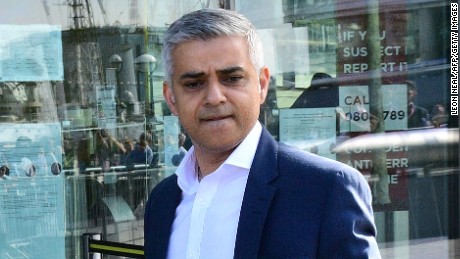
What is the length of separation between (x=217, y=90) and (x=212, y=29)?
6.3 inches

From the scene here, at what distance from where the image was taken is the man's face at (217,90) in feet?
6.33

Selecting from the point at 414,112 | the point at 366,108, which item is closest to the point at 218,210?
the point at 366,108

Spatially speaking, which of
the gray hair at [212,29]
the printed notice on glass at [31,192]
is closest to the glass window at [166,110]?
the printed notice on glass at [31,192]

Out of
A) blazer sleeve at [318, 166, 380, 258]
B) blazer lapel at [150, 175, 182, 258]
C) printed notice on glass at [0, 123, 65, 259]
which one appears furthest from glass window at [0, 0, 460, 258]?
blazer sleeve at [318, 166, 380, 258]

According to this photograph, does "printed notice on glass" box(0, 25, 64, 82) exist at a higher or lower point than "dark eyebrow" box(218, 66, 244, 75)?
higher

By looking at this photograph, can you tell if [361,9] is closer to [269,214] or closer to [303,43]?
[303,43]

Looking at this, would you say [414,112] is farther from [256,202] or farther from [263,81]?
[256,202]

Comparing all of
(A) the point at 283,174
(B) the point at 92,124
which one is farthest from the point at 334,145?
(A) the point at 283,174

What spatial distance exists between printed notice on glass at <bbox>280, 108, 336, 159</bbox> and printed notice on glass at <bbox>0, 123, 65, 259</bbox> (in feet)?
5.11

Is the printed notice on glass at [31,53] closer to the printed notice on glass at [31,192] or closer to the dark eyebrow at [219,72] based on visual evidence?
the printed notice on glass at [31,192]

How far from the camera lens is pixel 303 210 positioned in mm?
1878

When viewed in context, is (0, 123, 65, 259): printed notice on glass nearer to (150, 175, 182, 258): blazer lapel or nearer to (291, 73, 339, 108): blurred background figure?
(291, 73, 339, 108): blurred background figure

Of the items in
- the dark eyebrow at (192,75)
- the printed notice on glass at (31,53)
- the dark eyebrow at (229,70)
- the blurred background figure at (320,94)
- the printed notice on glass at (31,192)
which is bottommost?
the printed notice on glass at (31,192)

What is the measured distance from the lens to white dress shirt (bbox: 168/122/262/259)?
6.51 feet
